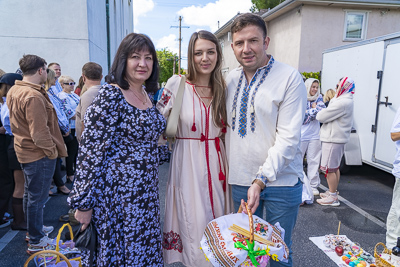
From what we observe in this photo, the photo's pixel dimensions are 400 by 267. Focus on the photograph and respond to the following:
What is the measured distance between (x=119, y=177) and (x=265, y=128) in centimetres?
96

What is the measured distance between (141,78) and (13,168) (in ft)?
7.84

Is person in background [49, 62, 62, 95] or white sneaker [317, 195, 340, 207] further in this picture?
person in background [49, 62, 62, 95]

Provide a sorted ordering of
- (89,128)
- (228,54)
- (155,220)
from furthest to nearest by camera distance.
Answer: (228,54) < (155,220) < (89,128)

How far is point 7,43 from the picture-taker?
816 cm

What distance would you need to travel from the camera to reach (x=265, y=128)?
69.9 inches

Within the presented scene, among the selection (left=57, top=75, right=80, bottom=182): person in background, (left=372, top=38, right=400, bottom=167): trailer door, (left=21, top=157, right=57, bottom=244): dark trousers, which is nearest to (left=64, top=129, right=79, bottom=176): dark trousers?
(left=57, top=75, right=80, bottom=182): person in background

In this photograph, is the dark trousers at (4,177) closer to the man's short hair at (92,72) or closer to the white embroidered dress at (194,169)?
the man's short hair at (92,72)

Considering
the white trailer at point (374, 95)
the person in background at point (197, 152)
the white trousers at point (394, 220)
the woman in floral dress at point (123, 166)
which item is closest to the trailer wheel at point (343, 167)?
the white trailer at point (374, 95)

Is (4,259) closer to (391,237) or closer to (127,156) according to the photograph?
(127,156)

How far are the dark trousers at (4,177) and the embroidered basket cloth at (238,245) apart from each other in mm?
3012

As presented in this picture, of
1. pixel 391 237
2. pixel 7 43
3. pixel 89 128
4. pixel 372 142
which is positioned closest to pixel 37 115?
pixel 89 128

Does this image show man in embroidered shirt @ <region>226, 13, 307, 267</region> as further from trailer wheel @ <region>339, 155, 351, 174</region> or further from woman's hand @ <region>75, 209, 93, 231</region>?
trailer wheel @ <region>339, 155, 351, 174</region>

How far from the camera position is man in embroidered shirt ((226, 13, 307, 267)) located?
1.71m

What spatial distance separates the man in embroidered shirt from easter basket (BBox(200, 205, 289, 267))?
0.46ft
